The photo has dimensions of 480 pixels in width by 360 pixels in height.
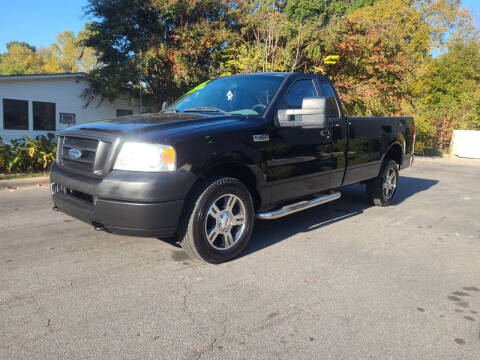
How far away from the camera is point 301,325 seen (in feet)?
8.43

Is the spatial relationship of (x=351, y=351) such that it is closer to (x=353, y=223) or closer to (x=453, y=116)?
(x=353, y=223)

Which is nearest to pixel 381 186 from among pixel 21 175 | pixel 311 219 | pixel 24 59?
pixel 311 219

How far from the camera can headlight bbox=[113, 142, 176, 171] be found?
119 inches

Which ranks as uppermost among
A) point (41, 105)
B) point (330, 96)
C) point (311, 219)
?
point (41, 105)

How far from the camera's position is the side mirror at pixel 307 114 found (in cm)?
379

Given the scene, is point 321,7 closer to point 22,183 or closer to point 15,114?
point 15,114

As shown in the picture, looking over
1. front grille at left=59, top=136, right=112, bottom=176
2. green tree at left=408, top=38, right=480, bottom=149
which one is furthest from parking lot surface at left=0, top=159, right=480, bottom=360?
green tree at left=408, top=38, right=480, bottom=149

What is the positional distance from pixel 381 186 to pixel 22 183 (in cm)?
696

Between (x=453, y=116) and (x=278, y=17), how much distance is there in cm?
1426

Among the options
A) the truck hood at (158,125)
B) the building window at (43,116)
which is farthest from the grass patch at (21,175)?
the building window at (43,116)

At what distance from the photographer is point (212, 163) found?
3.29m

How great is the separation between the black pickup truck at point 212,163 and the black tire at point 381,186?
134 centimetres

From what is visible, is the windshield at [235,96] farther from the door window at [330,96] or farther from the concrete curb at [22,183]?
the concrete curb at [22,183]

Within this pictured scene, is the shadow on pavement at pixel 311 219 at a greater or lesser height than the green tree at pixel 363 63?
lesser
